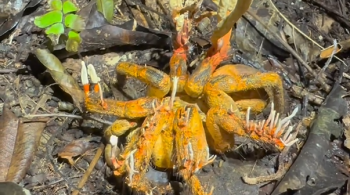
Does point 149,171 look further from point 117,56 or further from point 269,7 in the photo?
point 269,7

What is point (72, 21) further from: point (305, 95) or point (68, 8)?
point (305, 95)

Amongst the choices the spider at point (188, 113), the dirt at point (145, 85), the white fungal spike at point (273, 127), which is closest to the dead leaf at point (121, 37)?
the dirt at point (145, 85)

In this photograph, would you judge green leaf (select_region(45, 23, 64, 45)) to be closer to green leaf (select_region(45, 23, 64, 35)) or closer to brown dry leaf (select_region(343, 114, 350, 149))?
green leaf (select_region(45, 23, 64, 35))

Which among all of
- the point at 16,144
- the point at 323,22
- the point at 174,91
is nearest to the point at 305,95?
the point at 323,22

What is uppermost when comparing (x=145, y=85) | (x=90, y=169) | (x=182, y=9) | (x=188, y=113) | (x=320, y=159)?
(x=182, y=9)

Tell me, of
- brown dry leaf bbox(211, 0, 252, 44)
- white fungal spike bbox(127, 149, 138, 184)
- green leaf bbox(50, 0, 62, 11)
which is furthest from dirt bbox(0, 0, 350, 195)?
brown dry leaf bbox(211, 0, 252, 44)

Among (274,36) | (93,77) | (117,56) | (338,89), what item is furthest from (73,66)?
(338,89)
